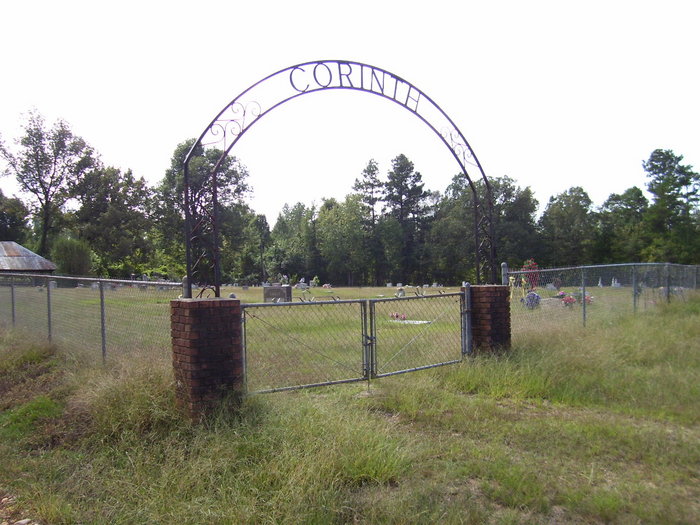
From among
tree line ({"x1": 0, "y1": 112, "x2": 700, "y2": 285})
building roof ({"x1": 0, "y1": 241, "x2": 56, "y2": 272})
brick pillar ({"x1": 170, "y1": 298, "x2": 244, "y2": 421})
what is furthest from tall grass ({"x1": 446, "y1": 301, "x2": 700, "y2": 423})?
building roof ({"x1": 0, "y1": 241, "x2": 56, "y2": 272})

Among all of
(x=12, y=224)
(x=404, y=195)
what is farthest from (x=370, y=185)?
(x=12, y=224)

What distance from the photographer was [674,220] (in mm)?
46906

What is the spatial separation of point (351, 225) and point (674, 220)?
32.7m

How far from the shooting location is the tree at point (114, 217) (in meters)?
45.9

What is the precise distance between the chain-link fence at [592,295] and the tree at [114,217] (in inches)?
1589

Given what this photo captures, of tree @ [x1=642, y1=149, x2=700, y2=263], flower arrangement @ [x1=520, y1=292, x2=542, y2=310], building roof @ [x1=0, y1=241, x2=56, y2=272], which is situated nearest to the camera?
flower arrangement @ [x1=520, y1=292, x2=542, y2=310]

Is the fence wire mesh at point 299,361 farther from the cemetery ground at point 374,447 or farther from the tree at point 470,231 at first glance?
the tree at point 470,231

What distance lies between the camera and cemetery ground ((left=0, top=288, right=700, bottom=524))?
10.5 ft

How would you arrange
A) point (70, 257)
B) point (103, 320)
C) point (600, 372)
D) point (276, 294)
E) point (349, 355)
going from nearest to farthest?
point (600, 372)
point (103, 320)
point (349, 355)
point (276, 294)
point (70, 257)

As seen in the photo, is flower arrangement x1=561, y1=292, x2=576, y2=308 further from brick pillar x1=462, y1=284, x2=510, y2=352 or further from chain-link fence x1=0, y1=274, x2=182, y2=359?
chain-link fence x1=0, y1=274, x2=182, y2=359

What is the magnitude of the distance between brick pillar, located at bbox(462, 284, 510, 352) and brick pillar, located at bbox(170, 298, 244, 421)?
3701 millimetres

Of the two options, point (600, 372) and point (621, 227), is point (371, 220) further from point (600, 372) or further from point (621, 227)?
point (600, 372)

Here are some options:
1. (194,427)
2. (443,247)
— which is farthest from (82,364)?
(443,247)

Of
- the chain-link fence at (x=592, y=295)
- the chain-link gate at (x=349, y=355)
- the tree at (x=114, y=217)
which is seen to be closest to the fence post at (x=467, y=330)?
the chain-link gate at (x=349, y=355)
